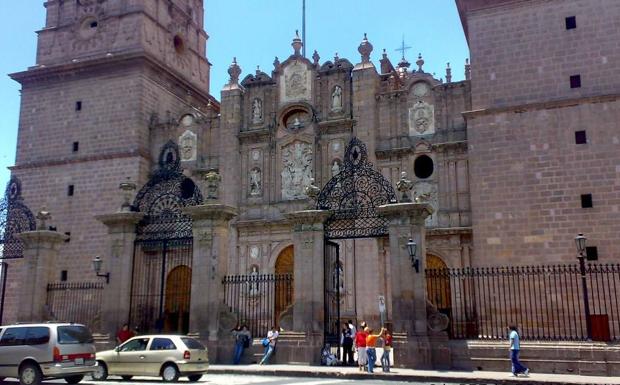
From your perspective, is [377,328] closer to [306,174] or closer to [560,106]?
[306,174]

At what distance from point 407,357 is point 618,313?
7.68 meters

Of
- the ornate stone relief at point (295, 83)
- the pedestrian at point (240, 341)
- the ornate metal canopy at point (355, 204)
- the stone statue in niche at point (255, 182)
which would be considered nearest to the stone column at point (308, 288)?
the ornate metal canopy at point (355, 204)

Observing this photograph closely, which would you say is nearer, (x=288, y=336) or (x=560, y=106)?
(x=288, y=336)

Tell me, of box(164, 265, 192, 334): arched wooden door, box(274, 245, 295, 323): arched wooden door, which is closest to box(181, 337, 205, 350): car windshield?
box(274, 245, 295, 323): arched wooden door

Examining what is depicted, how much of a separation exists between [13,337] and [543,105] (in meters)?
18.3

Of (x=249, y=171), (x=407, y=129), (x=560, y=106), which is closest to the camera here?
(x=560, y=106)

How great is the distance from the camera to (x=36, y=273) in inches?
833

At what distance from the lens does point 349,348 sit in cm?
1758

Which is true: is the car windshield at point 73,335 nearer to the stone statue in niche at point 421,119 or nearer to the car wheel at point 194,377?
the car wheel at point 194,377

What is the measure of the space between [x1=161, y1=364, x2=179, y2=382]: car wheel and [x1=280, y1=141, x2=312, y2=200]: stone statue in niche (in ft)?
46.5

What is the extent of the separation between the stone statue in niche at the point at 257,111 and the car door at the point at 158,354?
654 inches

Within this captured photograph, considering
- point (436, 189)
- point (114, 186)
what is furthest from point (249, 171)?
point (436, 189)

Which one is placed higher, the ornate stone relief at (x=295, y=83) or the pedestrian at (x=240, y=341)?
the ornate stone relief at (x=295, y=83)

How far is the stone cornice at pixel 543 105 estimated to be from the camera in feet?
73.2
